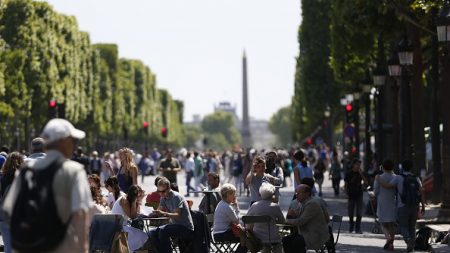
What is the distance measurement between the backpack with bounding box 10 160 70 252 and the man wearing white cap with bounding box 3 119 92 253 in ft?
0.08

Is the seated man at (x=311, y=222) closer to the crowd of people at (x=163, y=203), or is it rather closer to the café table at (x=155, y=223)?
the crowd of people at (x=163, y=203)

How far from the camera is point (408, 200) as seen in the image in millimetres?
22312

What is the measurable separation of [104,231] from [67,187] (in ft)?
23.1

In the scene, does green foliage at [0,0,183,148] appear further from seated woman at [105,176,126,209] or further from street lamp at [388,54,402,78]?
seated woman at [105,176,126,209]

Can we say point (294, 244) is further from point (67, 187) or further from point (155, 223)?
point (67, 187)

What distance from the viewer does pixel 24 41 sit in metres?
72.6

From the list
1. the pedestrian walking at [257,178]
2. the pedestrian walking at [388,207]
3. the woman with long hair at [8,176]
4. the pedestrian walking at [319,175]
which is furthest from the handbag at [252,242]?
the pedestrian walking at [319,175]

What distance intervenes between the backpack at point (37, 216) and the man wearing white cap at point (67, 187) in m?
0.03

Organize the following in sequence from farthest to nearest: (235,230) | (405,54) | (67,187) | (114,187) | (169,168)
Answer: (169,168) < (405,54) < (114,187) < (235,230) < (67,187)

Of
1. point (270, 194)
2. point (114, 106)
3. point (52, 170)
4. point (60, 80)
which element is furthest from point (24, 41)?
point (52, 170)

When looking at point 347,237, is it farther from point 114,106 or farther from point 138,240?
point 114,106

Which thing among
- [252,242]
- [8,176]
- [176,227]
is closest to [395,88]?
[252,242]

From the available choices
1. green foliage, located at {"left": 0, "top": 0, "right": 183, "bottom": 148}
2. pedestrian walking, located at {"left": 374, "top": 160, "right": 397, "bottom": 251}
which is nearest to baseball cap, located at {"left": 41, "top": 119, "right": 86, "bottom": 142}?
pedestrian walking, located at {"left": 374, "top": 160, "right": 397, "bottom": 251}

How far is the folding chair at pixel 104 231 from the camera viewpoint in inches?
657
